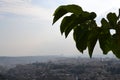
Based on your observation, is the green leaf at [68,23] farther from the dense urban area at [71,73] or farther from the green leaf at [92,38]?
the dense urban area at [71,73]

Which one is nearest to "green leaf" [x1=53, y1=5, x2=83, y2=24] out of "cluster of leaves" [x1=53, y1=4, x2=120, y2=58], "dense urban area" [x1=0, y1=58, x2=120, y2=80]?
"cluster of leaves" [x1=53, y1=4, x2=120, y2=58]

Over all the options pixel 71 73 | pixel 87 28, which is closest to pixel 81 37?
pixel 87 28

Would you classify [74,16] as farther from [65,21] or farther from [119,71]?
[119,71]

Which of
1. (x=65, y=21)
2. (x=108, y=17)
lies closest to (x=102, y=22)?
(x=108, y=17)

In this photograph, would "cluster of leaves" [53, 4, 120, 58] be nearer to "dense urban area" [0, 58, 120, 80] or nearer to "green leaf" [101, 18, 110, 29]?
"green leaf" [101, 18, 110, 29]

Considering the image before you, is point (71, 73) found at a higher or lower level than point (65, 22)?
lower

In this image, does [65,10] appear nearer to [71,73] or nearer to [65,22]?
[65,22]

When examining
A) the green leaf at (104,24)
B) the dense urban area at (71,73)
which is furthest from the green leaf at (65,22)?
the dense urban area at (71,73)
